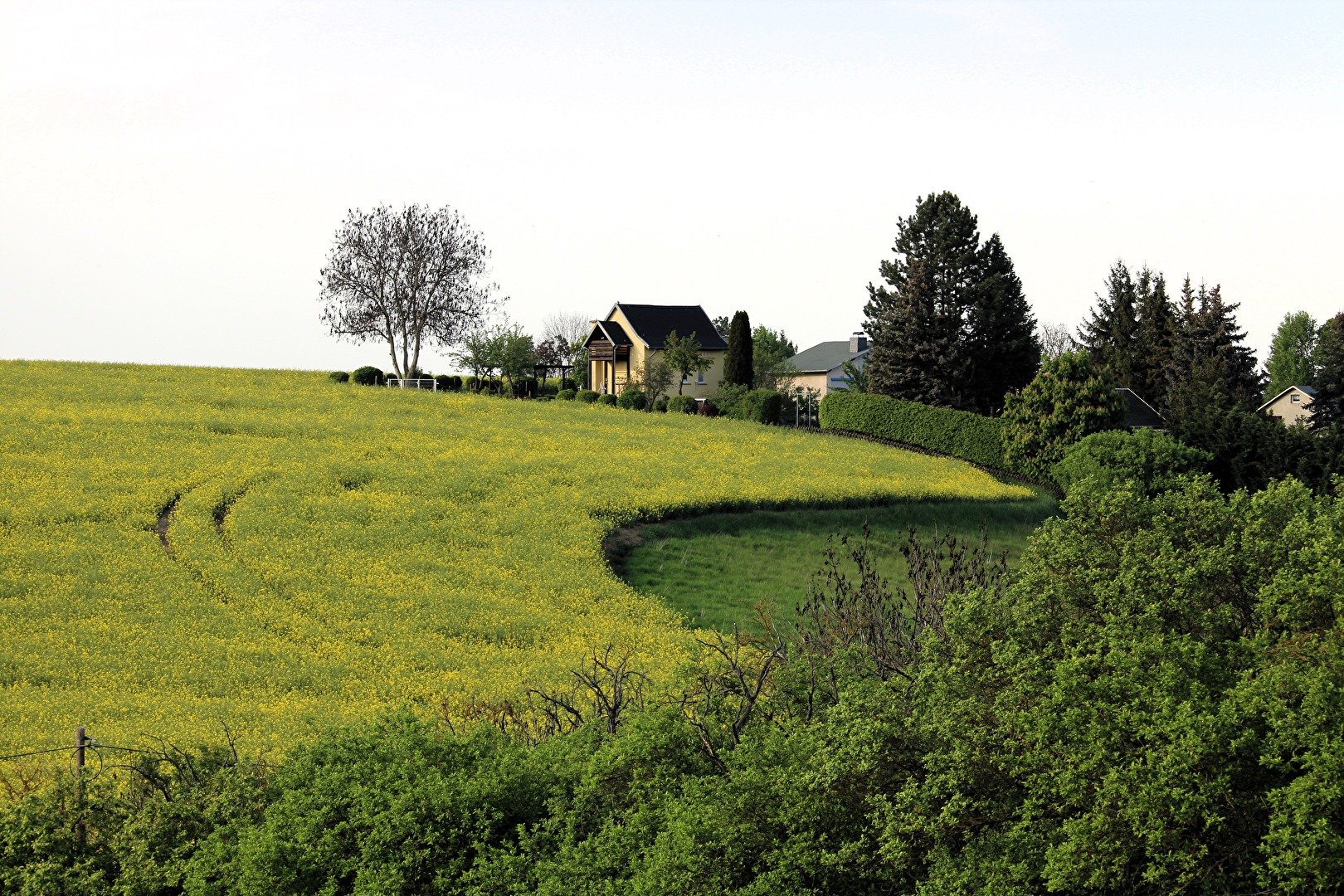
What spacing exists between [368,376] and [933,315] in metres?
33.3

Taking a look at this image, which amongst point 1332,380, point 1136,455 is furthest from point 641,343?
point 1136,455

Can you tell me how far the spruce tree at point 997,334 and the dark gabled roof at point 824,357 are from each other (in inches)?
903

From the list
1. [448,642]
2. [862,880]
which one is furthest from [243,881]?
[448,642]

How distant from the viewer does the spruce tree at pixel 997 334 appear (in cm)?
6475

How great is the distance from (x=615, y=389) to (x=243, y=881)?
7169cm

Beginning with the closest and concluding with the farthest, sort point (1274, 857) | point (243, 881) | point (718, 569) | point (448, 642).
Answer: point (1274, 857) < point (243, 881) < point (448, 642) < point (718, 569)

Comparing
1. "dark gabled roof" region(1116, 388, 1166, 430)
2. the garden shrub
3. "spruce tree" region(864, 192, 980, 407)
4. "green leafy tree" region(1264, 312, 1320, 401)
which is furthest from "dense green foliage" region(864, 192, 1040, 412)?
"green leafy tree" region(1264, 312, 1320, 401)

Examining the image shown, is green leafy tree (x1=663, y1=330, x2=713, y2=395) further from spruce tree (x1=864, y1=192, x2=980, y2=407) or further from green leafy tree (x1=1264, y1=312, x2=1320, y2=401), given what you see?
green leafy tree (x1=1264, y1=312, x2=1320, y2=401)

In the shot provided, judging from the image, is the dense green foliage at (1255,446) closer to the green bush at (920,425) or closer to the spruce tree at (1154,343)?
the green bush at (920,425)

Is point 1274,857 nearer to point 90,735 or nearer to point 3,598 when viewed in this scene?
point 90,735

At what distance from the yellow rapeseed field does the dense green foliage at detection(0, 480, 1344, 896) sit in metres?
4.80

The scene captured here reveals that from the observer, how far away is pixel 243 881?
937cm

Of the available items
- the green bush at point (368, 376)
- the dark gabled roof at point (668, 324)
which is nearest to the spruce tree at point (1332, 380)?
the dark gabled roof at point (668, 324)

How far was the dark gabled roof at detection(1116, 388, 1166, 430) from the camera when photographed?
66688 mm
